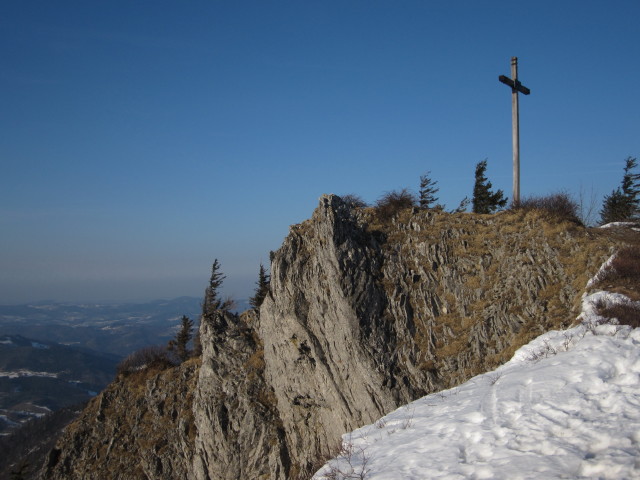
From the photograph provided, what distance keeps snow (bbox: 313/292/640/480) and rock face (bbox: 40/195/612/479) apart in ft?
21.5

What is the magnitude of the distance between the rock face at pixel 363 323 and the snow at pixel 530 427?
655 cm

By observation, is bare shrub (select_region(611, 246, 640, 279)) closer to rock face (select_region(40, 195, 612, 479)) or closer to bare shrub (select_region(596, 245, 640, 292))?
bare shrub (select_region(596, 245, 640, 292))

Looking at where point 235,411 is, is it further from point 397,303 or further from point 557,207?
point 557,207

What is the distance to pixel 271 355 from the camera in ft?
93.2

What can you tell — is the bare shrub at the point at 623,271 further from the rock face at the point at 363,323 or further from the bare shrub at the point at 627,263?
the rock face at the point at 363,323

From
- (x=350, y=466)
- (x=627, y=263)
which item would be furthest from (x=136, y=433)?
(x=627, y=263)

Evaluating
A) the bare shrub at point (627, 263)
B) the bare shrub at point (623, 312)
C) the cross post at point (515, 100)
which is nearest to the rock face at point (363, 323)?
the bare shrub at point (627, 263)

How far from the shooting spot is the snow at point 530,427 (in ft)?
22.7

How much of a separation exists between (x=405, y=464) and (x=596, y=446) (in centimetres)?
348

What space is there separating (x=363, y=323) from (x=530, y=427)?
1496 centimetres

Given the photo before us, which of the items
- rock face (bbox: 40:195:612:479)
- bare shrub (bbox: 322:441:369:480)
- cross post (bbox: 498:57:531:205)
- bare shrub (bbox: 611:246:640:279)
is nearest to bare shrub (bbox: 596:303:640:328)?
rock face (bbox: 40:195:612:479)

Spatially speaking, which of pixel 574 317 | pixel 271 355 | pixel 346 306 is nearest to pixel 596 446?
pixel 574 317

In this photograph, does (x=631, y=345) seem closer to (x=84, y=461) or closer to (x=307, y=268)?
(x=307, y=268)

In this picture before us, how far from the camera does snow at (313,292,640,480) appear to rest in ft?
22.7
